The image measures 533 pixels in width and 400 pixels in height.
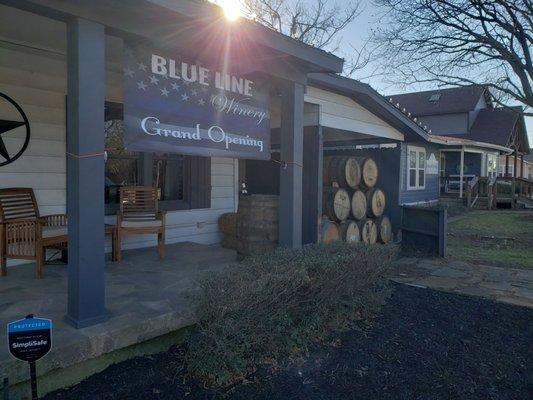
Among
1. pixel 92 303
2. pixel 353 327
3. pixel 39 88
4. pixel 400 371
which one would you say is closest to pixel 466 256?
pixel 353 327

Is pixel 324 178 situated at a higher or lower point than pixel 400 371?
higher

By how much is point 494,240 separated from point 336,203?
4.56 metres

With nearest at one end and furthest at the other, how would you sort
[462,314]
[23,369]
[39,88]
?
[23,369] < [462,314] < [39,88]

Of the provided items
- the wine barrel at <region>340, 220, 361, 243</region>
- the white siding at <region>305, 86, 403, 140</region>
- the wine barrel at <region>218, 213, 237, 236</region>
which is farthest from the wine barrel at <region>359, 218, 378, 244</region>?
the wine barrel at <region>218, 213, 237, 236</region>

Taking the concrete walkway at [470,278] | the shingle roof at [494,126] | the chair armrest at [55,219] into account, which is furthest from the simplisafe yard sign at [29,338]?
the shingle roof at [494,126]

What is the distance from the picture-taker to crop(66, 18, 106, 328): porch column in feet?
9.00

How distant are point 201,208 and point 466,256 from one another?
456 centimetres

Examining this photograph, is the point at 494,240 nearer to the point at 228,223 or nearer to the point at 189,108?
the point at 228,223

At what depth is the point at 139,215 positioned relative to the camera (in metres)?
5.20

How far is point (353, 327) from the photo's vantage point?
3609mm

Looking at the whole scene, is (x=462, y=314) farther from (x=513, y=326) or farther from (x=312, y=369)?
(x=312, y=369)

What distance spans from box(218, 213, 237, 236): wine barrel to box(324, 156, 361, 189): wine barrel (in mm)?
1651

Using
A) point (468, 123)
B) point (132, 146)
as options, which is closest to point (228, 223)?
point (132, 146)

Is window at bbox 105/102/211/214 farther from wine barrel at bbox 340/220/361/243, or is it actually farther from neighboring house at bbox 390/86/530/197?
neighboring house at bbox 390/86/530/197
